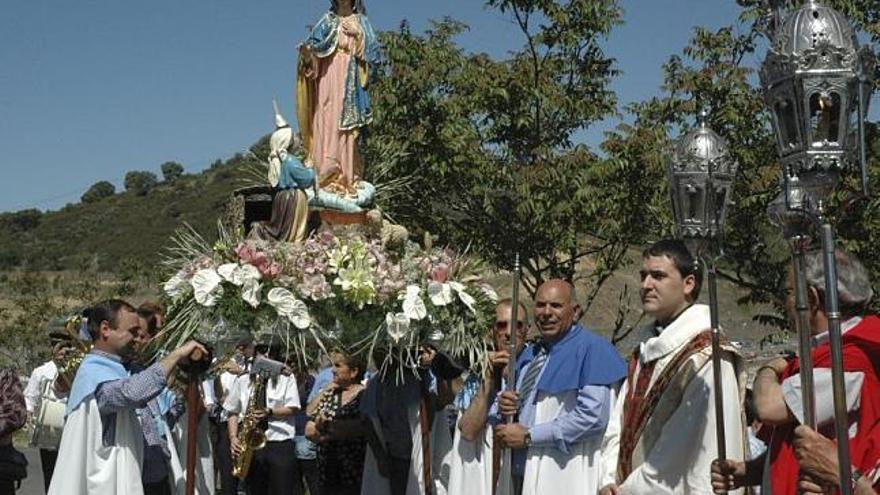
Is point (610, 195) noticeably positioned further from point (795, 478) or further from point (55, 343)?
point (795, 478)

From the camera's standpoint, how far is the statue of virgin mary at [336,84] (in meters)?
10.5

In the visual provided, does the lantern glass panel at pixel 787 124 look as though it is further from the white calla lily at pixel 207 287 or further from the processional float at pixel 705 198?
the white calla lily at pixel 207 287

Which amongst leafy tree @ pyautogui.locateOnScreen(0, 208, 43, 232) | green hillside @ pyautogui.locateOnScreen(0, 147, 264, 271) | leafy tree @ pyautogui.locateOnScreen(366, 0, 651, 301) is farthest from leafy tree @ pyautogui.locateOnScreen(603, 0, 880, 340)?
leafy tree @ pyautogui.locateOnScreen(0, 208, 43, 232)

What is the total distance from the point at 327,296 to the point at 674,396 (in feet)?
6.92

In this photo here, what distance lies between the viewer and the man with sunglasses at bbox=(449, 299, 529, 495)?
22.2 ft

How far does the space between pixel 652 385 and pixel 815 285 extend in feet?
4.42

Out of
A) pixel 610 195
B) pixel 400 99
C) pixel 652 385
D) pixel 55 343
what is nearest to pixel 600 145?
pixel 610 195

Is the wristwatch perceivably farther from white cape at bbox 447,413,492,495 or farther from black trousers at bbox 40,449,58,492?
black trousers at bbox 40,449,58,492

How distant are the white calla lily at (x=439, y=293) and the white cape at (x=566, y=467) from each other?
86cm

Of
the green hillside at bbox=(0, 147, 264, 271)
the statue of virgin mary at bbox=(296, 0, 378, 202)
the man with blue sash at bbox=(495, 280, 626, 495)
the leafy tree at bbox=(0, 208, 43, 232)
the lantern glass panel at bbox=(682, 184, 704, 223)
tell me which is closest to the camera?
the lantern glass panel at bbox=(682, 184, 704, 223)

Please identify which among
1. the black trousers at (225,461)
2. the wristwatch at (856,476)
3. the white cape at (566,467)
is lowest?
the black trousers at (225,461)

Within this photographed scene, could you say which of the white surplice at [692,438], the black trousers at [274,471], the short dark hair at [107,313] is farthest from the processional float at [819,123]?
the black trousers at [274,471]

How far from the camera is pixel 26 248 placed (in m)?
65.6

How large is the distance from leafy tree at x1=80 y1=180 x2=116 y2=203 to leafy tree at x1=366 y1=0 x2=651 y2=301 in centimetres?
7026
